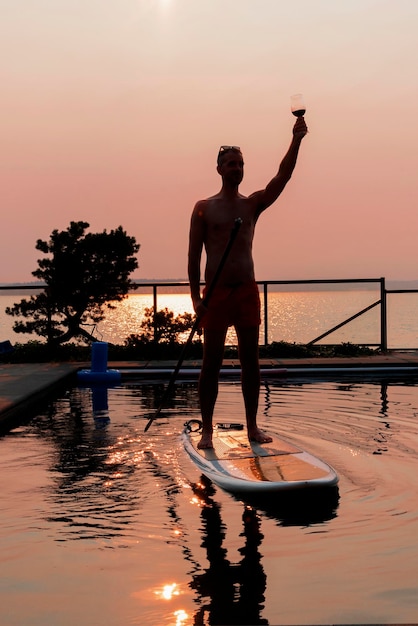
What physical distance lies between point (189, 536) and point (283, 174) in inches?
120

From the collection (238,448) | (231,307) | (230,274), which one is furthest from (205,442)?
(230,274)

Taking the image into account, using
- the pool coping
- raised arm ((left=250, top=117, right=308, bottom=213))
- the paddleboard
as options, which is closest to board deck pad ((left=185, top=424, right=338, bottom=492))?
the paddleboard

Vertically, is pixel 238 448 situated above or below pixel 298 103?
below

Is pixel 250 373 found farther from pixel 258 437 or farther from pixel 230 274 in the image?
pixel 230 274

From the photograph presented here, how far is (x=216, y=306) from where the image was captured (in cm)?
683

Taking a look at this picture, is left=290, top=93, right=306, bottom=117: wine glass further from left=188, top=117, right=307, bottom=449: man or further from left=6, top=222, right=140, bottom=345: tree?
left=6, top=222, right=140, bottom=345: tree

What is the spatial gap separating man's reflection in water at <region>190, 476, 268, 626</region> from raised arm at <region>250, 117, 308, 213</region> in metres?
2.68

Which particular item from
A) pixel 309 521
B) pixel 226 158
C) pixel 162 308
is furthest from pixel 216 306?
pixel 162 308

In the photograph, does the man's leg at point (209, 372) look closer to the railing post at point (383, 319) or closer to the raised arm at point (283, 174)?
the raised arm at point (283, 174)

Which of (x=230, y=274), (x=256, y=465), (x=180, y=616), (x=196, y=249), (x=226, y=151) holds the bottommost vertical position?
(x=180, y=616)

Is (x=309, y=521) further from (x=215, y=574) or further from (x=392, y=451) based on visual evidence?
(x=392, y=451)

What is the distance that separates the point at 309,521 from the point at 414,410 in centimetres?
476

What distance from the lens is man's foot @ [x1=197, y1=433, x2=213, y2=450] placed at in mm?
6699

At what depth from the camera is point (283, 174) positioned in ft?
22.4
